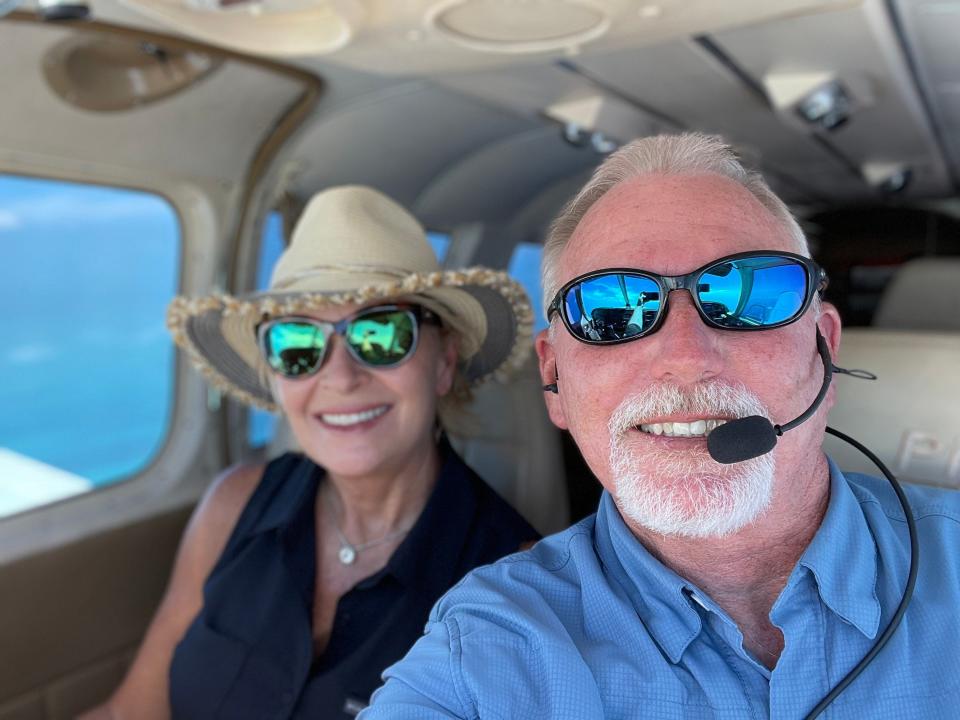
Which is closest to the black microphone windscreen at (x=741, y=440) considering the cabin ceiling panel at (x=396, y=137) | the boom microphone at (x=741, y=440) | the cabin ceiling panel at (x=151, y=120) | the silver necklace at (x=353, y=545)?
the boom microphone at (x=741, y=440)

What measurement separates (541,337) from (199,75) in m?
1.67

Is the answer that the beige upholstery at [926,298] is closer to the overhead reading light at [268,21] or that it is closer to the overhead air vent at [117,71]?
the overhead reading light at [268,21]

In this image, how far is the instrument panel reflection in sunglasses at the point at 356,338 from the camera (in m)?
2.11

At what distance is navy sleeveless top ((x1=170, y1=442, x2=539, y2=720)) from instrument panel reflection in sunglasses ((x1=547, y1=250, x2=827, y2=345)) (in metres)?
0.88

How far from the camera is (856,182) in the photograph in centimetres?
579

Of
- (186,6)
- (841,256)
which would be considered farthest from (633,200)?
(841,256)

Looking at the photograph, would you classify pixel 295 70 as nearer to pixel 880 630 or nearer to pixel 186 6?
pixel 186 6

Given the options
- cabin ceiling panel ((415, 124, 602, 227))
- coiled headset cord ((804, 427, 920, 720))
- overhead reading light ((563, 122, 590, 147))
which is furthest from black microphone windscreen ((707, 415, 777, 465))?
cabin ceiling panel ((415, 124, 602, 227))

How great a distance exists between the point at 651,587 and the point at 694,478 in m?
0.20

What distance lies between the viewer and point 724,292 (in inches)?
51.2

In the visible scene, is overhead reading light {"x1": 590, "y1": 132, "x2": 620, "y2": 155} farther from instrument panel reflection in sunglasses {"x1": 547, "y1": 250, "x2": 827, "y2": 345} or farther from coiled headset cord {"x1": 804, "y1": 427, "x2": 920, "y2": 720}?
coiled headset cord {"x1": 804, "y1": 427, "x2": 920, "y2": 720}

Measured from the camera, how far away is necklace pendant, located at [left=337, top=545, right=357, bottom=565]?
2176 millimetres

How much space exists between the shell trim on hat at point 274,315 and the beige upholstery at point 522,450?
0.32 meters

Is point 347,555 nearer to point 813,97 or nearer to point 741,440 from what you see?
point 741,440
